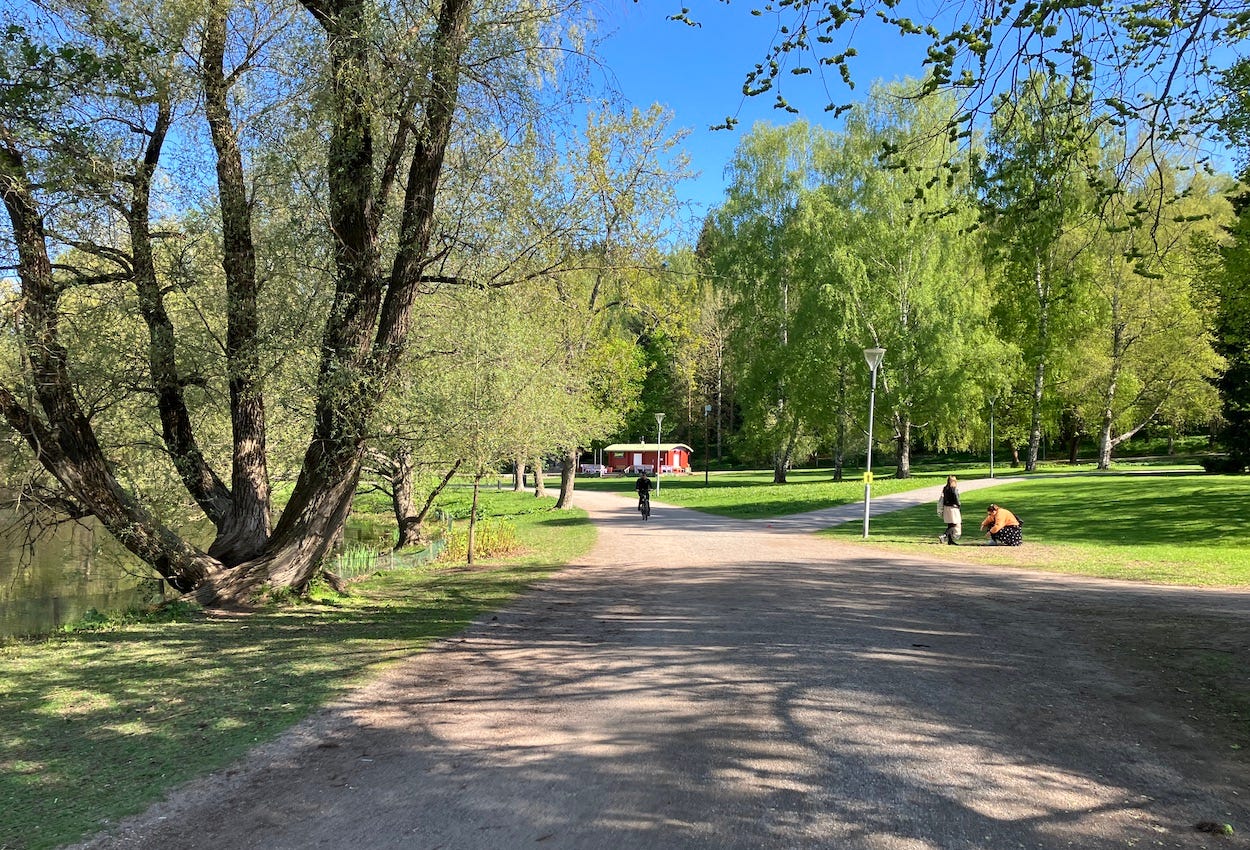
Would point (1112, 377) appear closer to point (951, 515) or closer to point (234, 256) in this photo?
point (951, 515)

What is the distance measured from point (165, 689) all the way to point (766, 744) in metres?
4.84

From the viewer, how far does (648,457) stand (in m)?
66.9

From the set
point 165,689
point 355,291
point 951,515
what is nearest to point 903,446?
point 951,515

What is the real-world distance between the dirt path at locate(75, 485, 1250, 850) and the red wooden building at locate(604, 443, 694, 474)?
55.7 metres

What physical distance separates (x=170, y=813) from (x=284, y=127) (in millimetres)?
8237

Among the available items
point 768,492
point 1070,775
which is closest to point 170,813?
point 1070,775

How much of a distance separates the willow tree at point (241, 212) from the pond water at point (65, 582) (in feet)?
5.95

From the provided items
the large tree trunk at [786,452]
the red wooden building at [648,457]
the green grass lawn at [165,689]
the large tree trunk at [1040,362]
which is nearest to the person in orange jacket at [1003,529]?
the green grass lawn at [165,689]

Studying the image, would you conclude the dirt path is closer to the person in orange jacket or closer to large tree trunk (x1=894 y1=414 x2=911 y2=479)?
the person in orange jacket

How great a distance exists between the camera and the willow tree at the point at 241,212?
820 cm

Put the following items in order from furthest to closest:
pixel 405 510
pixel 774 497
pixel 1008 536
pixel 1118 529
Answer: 1. pixel 774 497
2. pixel 405 510
3. pixel 1118 529
4. pixel 1008 536

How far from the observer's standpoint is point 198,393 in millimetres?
10711

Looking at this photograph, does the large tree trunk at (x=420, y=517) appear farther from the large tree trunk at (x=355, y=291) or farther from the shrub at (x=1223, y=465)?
the shrub at (x=1223, y=465)

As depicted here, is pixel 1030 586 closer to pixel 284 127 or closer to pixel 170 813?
pixel 170 813
